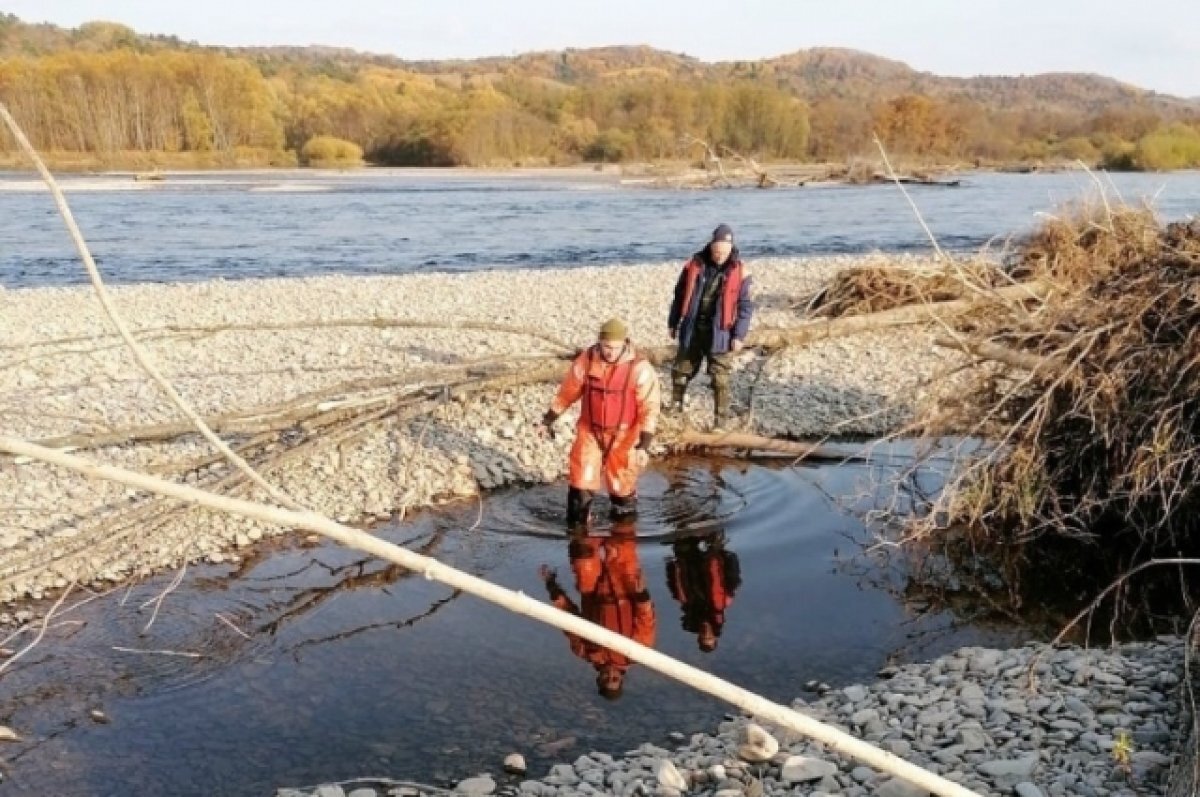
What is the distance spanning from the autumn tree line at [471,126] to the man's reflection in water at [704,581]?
199ft

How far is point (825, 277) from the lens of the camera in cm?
2150

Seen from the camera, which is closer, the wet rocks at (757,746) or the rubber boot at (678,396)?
the wet rocks at (757,746)

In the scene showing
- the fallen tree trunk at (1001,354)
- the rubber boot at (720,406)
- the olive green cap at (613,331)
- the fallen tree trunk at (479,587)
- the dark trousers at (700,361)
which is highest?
the fallen tree trunk at (479,587)

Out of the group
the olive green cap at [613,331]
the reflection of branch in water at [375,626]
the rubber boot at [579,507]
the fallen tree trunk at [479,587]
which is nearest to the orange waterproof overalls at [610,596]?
the rubber boot at [579,507]

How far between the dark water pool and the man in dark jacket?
5.27 ft

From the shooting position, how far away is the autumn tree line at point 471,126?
71.9 metres

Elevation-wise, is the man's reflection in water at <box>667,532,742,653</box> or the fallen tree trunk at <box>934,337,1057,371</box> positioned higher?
the fallen tree trunk at <box>934,337,1057,371</box>

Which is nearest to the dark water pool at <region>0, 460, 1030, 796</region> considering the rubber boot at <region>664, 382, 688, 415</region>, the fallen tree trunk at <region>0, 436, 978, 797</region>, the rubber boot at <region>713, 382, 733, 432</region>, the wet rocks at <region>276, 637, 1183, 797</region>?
the wet rocks at <region>276, 637, 1183, 797</region>

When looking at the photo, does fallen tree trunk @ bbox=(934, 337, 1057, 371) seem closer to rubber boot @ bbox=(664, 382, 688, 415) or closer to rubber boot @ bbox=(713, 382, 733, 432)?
rubber boot @ bbox=(713, 382, 733, 432)

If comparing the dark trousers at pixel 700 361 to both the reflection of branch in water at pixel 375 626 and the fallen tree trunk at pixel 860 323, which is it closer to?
the fallen tree trunk at pixel 860 323

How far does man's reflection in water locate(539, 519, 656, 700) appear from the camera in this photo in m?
6.68

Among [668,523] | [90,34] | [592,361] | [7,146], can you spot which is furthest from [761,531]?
[90,34]

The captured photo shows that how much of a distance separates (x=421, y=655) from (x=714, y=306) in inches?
184

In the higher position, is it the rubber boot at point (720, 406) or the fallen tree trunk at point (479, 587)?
the fallen tree trunk at point (479, 587)
